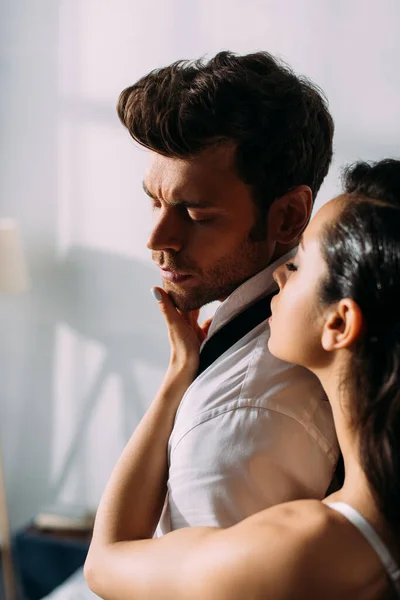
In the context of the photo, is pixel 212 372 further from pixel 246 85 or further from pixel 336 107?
pixel 336 107

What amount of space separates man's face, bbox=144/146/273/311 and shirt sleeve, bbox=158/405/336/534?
297 mm

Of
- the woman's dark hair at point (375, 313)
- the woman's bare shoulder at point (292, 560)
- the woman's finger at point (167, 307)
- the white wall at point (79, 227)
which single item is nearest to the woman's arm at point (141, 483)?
the woman's finger at point (167, 307)

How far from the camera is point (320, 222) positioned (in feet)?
3.51

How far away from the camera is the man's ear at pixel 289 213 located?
134 cm

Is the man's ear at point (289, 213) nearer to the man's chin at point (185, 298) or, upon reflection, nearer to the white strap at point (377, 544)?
the man's chin at point (185, 298)

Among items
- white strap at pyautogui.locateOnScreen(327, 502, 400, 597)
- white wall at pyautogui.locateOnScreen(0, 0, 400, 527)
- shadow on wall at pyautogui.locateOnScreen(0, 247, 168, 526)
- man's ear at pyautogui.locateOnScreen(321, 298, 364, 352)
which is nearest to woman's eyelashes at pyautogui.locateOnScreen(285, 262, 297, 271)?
man's ear at pyautogui.locateOnScreen(321, 298, 364, 352)

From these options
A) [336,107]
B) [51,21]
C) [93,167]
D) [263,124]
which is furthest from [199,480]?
[51,21]

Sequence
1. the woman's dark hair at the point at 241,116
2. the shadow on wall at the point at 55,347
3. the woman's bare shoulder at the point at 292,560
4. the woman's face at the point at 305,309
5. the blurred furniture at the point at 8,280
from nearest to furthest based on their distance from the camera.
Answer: the woman's bare shoulder at the point at 292,560 → the woman's face at the point at 305,309 → the woman's dark hair at the point at 241,116 → the blurred furniture at the point at 8,280 → the shadow on wall at the point at 55,347

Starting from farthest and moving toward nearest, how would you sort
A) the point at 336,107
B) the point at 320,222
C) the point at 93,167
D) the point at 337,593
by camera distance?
1. the point at 93,167
2. the point at 336,107
3. the point at 320,222
4. the point at 337,593

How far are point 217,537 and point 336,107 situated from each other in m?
2.17

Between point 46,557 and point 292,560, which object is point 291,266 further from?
point 46,557

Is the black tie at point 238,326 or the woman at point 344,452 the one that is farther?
the black tie at point 238,326

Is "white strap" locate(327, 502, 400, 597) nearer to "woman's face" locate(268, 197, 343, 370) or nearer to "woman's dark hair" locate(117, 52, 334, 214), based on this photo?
"woman's face" locate(268, 197, 343, 370)

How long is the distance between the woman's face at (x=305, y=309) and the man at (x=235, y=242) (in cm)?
9
